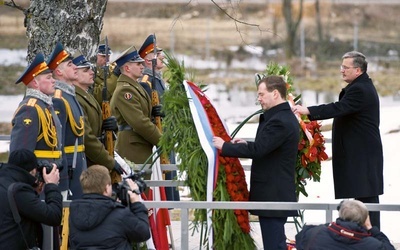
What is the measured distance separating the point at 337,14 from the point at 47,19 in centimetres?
3512

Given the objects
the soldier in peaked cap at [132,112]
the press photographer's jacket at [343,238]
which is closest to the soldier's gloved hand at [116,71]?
the soldier in peaked cap at [132,112]

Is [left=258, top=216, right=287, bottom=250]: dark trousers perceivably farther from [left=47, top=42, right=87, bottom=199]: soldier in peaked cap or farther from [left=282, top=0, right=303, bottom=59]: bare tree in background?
[left=282, top=0, right=303, bottom=59]: bare tree in background

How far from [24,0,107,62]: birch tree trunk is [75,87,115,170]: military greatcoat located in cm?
95

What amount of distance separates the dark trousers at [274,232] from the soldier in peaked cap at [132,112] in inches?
87.5

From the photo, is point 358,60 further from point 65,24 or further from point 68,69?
point 65,24

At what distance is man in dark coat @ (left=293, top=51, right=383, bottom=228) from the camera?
857 cm

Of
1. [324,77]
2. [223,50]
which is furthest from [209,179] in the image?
[223,50]

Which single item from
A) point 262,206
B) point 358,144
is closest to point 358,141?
point 358,144

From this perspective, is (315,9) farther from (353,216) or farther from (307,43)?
(353,216)

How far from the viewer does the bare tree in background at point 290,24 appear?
38.7 m

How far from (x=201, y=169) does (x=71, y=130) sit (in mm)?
1124

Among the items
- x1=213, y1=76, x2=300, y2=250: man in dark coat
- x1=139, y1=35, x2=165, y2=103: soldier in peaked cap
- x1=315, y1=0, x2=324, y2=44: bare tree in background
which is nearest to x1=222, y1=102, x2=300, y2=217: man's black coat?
x1=213, y1=76, x2=300, y2=250: man in dark coat

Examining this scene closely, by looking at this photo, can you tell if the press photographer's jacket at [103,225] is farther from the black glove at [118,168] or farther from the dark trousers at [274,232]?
the black glove at [118,168]

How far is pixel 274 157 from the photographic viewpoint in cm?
762
